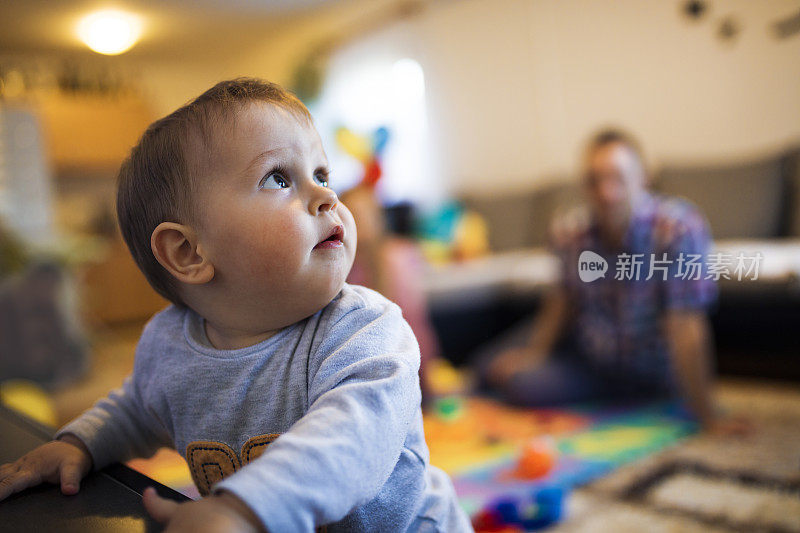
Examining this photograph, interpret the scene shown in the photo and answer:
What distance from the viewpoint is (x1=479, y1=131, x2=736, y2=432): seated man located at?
1.05m

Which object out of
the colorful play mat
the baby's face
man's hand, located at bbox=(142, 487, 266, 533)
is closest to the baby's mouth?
the baby's face

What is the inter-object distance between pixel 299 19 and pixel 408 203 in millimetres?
1393

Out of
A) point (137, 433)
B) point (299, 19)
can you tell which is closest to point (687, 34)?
point (137, 433)

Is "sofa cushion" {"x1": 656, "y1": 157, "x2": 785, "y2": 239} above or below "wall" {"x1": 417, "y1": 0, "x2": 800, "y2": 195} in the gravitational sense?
below

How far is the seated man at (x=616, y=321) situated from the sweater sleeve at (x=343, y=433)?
416 millimetres

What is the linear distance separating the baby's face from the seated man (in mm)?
429

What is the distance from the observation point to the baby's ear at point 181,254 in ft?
1.24

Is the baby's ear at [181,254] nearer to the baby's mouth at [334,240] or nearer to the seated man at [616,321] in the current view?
the baby's mouth at [334,240]

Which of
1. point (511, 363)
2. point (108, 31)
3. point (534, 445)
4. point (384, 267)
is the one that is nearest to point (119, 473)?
point (108, 31)

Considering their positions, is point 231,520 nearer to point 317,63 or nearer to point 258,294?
point 258,294

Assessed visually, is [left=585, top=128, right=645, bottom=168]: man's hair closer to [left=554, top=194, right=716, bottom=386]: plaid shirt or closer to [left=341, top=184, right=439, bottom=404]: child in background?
[left=554, top=194, right=716, bottom=386]: plaid shirt

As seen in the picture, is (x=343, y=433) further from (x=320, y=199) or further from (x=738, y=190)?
(x=738, y=190)

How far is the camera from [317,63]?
13.3 feet

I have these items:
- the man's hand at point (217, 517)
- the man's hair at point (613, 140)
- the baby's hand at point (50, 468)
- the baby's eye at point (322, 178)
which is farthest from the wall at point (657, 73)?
the baby's hand at point (50, 468)
